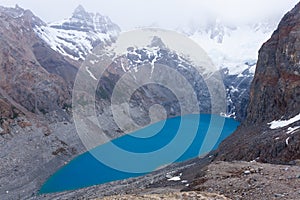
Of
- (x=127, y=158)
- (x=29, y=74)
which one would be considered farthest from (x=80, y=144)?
(x=29, y=74)

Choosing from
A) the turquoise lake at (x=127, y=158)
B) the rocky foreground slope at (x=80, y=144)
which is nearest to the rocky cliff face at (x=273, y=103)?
the rocky foreground slope at (x=80, y=144)

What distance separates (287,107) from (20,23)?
161 meters

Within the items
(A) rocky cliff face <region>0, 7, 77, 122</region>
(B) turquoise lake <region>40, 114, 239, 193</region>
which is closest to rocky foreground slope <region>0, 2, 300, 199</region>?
(A) rocky cliff face <region>0, 7, 77, 122</region>

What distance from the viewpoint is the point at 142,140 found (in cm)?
13362

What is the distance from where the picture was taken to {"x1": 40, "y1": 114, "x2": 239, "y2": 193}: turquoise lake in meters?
86.5

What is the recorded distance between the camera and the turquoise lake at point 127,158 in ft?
284

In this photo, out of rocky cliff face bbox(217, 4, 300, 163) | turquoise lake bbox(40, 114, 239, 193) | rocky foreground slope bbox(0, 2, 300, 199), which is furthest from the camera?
turquoise lake bbox(40, 114, 239, 193)

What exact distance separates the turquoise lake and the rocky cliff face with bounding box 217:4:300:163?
28156 millimetres

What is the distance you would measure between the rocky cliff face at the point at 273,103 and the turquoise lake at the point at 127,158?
28.2 m

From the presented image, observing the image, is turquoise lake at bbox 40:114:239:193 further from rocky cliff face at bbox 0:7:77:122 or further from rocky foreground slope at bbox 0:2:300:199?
rocky cliff face at bbox 0:7:77:122

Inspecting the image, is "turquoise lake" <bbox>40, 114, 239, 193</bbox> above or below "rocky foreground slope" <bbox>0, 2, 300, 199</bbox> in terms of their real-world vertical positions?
below

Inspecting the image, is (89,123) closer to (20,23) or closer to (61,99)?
(61,99)

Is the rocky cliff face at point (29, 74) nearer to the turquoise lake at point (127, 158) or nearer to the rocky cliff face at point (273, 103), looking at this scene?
the turquoise lake at point (127, 158)

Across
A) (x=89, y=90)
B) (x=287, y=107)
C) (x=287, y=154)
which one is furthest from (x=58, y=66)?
(x=287, y=154)
